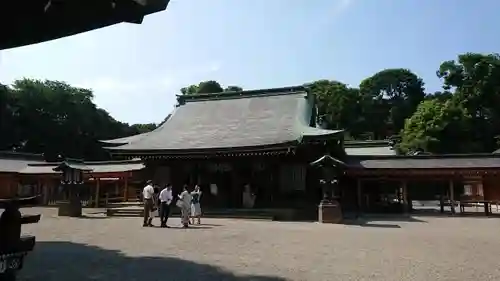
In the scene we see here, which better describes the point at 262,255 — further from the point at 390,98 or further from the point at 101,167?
the point at 390,98

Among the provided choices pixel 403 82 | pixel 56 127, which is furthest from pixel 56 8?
pixel 403 82

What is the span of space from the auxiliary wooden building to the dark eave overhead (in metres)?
15.3

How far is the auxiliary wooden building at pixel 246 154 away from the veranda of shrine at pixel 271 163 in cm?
6

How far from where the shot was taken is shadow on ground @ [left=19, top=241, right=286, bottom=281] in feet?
22.3

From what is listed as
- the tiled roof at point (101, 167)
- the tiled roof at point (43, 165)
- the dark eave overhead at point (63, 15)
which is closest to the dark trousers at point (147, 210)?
the dark eave overhead at point (63, 15)

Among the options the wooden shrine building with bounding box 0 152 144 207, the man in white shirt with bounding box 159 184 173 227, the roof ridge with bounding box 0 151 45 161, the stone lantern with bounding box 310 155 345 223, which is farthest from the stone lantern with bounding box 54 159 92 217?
the roof ridge with bounding box 0 151 45 161

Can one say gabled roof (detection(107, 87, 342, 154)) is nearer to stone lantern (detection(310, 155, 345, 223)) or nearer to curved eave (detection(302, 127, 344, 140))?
curved eave (detection(302, 127, 344, 140))

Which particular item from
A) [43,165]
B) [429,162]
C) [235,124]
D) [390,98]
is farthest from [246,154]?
[390,98]

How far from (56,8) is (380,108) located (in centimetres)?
6389

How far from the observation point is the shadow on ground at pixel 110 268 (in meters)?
6.81

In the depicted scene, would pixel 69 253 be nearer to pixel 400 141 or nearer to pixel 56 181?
pixel 56 181

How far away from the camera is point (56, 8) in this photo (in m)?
4.81

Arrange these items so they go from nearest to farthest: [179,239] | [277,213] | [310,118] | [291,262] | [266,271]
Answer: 1. [266,271]
2. [291,262]
3. [179,239]
4. [277,213]
5. [310,118]

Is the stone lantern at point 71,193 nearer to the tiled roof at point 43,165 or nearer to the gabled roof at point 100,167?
the gabled roof at point 100,167
